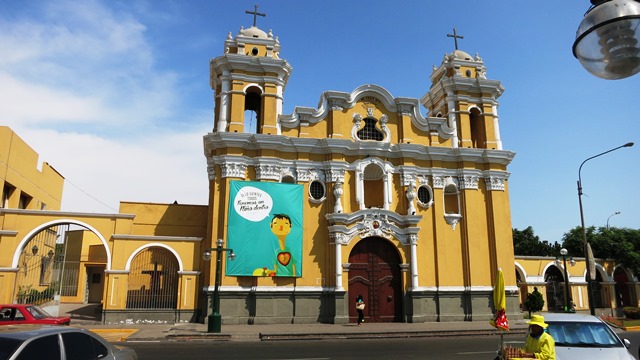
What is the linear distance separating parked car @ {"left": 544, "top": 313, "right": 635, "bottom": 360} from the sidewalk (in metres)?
11.1

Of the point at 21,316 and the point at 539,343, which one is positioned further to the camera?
the point at 21,316

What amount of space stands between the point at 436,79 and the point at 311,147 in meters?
11.9

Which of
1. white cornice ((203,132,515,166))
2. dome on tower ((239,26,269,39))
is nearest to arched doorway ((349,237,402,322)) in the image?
white cornice ((203,132,515,166))

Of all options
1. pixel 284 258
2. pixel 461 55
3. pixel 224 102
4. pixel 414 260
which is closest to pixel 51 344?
pixel 284 258

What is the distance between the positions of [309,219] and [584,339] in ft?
56.6

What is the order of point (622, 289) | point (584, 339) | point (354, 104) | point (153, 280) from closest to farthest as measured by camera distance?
point (584, 339), point (153, 280), point (354, 104), point (622, 289)

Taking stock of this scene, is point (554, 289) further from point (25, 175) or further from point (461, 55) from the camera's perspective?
point (25, 175)

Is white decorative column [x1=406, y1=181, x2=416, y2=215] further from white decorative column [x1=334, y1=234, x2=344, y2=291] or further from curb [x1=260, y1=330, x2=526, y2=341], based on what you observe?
curb [x1=260, y1=330, x2=526, y2=341]

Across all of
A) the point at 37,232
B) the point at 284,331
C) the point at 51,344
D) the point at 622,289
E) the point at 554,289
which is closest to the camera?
the point at 51,344

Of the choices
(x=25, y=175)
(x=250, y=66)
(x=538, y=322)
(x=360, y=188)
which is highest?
(x=250, y=66)

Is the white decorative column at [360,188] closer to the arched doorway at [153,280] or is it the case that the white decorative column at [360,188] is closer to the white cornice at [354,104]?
the white cornice at [354,104]

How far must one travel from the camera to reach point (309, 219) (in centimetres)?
2477

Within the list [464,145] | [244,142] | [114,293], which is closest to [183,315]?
[114,293]

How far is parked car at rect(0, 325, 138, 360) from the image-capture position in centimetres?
532
